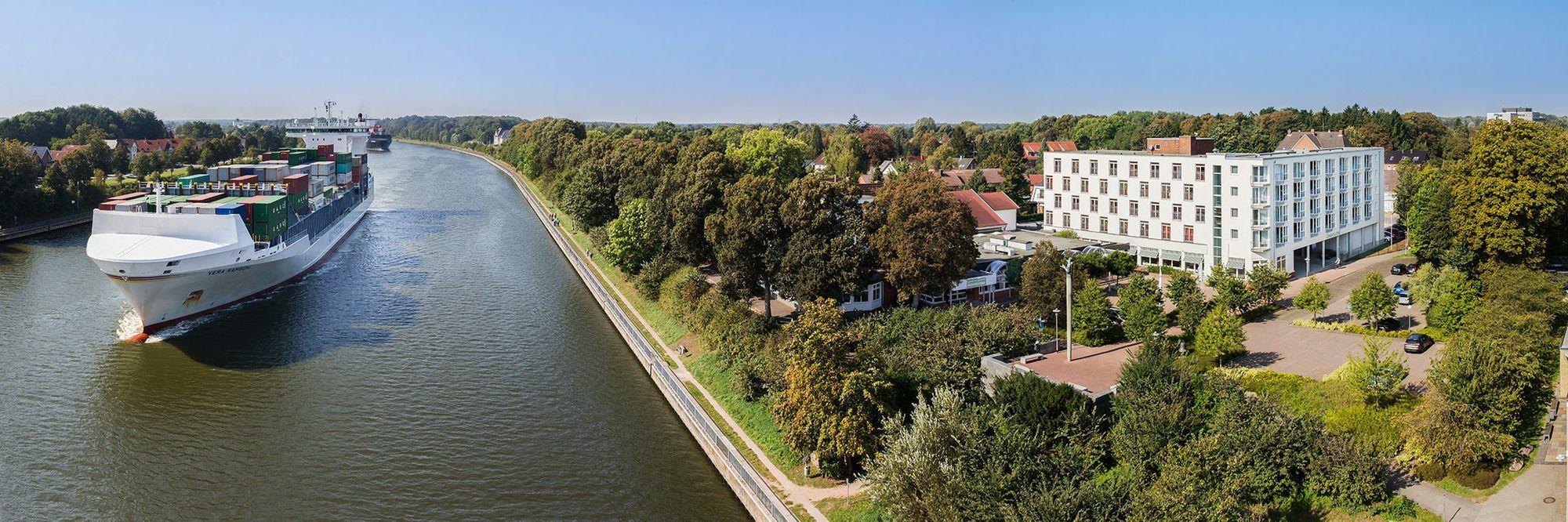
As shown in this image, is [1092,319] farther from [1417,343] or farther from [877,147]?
[877,147]

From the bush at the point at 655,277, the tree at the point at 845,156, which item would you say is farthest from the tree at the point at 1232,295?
the tree at the point at 845,156

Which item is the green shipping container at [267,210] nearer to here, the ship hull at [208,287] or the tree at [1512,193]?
the ship hull at [208,287]

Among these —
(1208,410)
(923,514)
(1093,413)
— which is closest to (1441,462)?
(1208,410)

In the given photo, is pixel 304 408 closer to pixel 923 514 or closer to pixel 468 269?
pixel 923 514

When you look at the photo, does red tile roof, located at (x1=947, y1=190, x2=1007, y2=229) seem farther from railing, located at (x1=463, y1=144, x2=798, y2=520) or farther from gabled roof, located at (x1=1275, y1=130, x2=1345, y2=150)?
gabled roof, located at (x1=1275, y1=130, x2=1345, y2=150)

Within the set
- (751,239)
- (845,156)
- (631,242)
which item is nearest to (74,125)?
(845,156)

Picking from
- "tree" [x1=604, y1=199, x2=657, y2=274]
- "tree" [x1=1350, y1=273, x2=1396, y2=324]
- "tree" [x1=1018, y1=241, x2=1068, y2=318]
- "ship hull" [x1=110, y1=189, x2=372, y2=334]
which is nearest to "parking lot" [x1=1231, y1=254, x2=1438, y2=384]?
"tree" [x1=1350, y1=273, x2=1396, y2=324]
